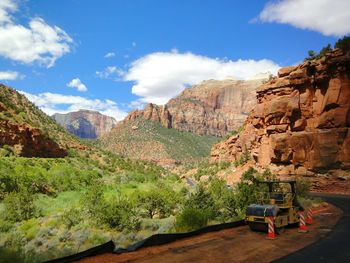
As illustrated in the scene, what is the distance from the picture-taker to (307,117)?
153 feet

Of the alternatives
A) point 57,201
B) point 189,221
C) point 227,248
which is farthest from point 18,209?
point 227,248

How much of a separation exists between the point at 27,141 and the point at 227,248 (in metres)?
50.5

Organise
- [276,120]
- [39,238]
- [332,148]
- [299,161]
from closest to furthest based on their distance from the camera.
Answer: [39,238], [332,148], [299,161], [276,120]

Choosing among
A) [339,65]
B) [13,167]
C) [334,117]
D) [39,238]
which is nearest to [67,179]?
[13,167]

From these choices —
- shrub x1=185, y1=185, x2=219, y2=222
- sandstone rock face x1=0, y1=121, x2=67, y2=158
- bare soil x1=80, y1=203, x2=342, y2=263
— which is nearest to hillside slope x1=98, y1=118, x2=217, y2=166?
sandstone rock face x1=0, y1=121, x2=67, y2=158

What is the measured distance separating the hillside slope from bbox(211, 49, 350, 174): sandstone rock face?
72.9 meters

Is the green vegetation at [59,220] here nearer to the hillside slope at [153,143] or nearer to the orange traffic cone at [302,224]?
the orange traffic cone at [302,224]

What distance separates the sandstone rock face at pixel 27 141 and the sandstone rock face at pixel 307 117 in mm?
36597

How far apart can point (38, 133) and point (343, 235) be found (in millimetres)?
53996

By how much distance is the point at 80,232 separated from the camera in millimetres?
16469

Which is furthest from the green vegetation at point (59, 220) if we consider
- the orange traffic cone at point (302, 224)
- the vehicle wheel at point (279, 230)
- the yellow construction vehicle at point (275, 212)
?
the orange traffic cone at point (302, 224)

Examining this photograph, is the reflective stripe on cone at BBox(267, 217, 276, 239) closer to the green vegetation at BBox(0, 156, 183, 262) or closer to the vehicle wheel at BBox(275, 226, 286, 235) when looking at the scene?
the vehicle wheel at BBox(275, 226, 286, 235)

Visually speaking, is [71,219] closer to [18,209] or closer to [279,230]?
[18,209]

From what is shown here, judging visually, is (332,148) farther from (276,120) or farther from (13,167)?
(13,167)
